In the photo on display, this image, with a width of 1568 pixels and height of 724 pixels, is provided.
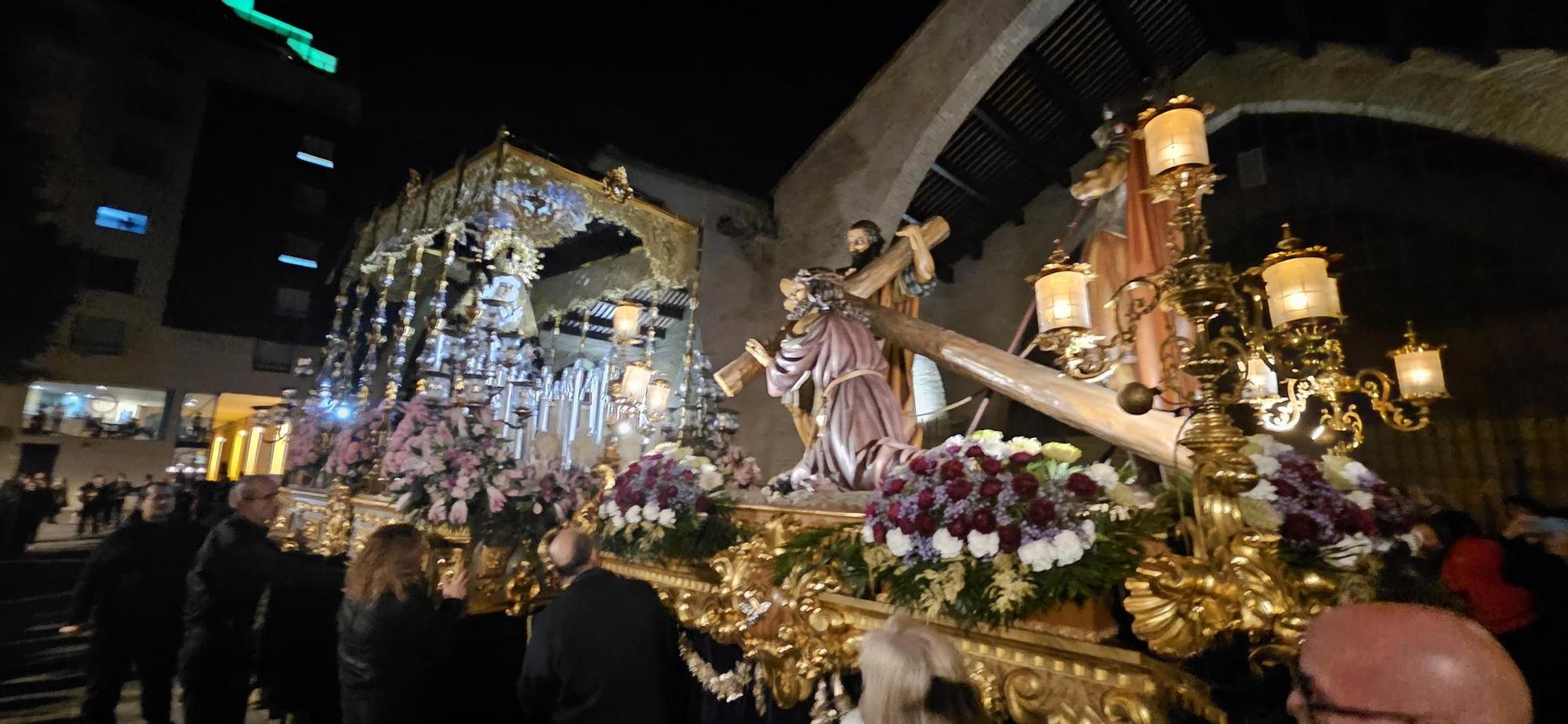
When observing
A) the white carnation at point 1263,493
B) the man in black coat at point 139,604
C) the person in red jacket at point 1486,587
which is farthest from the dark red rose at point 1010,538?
the man in black coat at point 139,604

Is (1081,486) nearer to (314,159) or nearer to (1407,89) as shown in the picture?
(1407,89)

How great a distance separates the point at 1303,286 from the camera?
291cm

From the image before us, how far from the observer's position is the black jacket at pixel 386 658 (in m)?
2.49

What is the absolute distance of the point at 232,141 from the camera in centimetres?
841

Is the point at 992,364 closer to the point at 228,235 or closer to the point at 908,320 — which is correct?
the point at 908,320

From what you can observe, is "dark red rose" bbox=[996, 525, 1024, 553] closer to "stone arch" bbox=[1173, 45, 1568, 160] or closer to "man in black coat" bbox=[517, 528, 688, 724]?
"man in black coat" bbox=[517, 528, 688, 724]

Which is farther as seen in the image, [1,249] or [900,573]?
[1,249]

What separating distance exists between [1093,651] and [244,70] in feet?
37.7

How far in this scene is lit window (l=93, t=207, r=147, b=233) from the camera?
6777mm

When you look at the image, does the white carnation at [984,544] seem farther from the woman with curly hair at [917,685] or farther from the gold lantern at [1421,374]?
the gold lantern at [1421,374]

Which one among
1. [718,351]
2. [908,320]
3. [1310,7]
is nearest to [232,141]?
[718,351]

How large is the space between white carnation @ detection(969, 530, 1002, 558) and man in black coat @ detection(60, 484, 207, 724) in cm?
461

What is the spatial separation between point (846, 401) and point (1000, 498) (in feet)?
5.16

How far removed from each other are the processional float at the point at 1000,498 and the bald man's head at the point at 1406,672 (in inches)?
34.9
